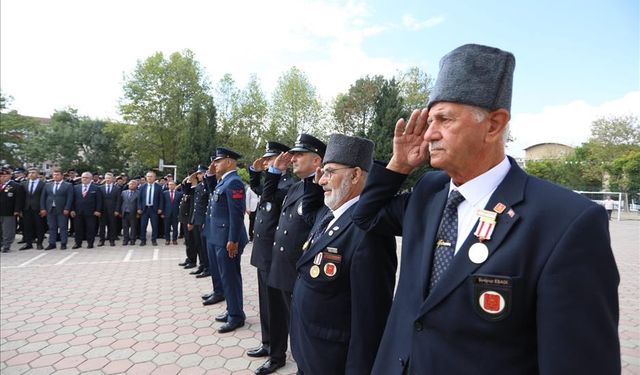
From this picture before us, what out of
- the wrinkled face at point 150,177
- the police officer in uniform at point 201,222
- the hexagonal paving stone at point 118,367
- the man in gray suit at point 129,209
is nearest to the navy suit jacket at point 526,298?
the hexagonal paving stone at point 118,367

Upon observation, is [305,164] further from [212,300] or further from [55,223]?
[55,223]

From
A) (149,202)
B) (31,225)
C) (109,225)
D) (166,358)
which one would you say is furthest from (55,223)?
Answer: (166,358)

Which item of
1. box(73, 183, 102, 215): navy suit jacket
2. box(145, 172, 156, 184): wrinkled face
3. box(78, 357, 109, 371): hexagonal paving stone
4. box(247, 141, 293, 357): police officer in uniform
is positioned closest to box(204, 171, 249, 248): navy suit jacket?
box(247, 141, 293, 357): police officer in uniform

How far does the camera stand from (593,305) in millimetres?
986

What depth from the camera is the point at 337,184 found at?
8.16 feet

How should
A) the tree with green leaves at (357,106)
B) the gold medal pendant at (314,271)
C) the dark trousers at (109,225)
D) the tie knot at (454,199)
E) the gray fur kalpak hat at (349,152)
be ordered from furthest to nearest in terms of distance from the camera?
1. the tree with green leaves at (357,106)
2. the dark trousers at (109,225)
3. the gray fur kalpak hat at (349,152)
4. the gold medal pendant at (314,271)
5. the tie knot at (454,199)

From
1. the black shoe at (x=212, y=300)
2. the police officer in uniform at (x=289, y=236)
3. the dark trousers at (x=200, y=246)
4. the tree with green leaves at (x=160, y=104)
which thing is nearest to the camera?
the police officer in uniform at (x=289, y=236)

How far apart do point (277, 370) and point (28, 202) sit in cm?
990

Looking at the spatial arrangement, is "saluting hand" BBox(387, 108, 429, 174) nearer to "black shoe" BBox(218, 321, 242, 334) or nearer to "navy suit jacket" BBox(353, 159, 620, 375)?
"navy suit jacket" BBox(353, 159, 620, 375)

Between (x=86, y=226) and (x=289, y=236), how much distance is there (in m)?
9.43

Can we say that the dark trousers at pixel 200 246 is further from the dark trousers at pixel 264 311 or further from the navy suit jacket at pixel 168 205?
the navy suit jacket at pixel 168 205

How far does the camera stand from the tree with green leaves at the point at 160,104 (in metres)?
31.1

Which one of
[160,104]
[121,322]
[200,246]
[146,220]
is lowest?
[121,322]

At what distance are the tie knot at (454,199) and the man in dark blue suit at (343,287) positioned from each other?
1.84ft
